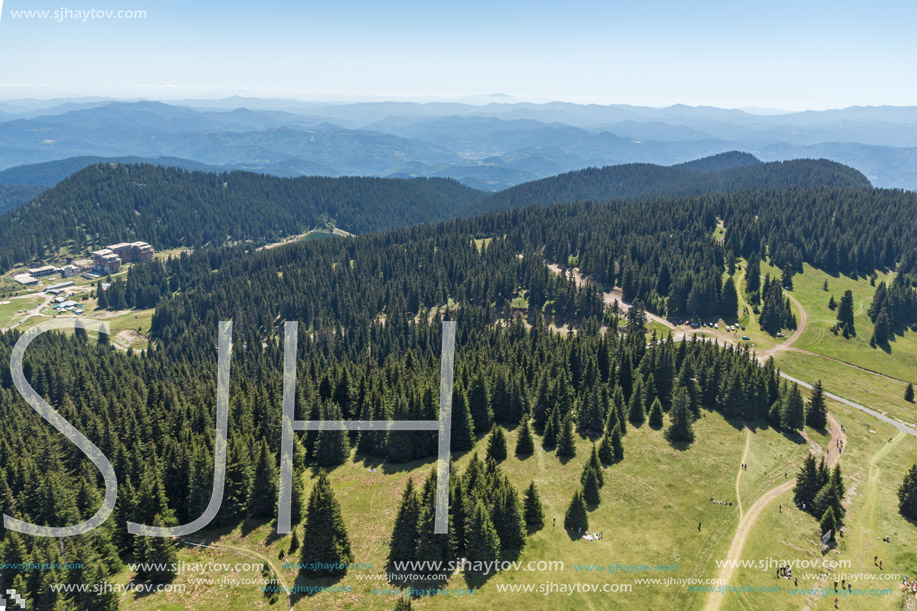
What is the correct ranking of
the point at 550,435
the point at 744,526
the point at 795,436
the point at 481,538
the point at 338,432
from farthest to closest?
the point at 795,436 < the point at 550,435 < the point at 338,432 < the point at 744,526 < the point at 481,538

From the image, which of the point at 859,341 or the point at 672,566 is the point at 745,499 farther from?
the point at 859,341

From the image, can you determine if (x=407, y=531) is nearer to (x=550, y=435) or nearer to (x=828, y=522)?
(x=550, y=435)

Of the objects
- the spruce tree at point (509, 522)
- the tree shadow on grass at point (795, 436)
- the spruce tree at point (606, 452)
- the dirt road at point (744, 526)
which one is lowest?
the tree shadow on grass at point (795, 436)

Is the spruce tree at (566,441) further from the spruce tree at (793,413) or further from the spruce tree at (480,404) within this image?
the spruce tree at (793,413)

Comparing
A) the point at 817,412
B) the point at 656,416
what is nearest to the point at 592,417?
the point at 656,416

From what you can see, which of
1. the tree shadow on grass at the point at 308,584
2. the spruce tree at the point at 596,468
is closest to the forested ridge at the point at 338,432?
the tree shadow on grass at the point at 308,584

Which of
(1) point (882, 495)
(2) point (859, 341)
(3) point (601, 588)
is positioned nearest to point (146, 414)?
(3) point (601, 588)
